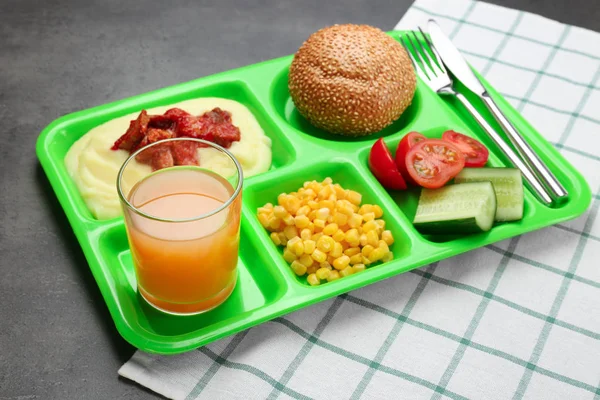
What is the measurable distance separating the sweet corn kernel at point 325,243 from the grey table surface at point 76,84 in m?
0.73

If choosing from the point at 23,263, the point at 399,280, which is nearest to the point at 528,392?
the point at 399,280

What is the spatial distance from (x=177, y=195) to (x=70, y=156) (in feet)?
2.91

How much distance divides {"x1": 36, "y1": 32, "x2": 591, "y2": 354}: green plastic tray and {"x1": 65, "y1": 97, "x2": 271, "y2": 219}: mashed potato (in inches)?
1.9

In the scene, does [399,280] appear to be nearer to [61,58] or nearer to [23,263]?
[23,263]

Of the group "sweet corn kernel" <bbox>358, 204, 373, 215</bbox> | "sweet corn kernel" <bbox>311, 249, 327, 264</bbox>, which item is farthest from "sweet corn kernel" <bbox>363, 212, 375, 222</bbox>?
"sweet corn kernel" <bbox>311, 249, 327, 264</bbox>

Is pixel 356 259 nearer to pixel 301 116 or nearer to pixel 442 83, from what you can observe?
pixel 301 116

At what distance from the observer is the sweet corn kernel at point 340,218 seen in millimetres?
2561

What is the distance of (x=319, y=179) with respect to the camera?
288 cm

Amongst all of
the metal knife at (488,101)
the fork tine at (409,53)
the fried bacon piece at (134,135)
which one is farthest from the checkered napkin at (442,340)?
the fork tine at (409,53)

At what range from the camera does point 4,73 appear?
133 inches

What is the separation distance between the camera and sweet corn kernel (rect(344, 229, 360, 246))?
2.52 m

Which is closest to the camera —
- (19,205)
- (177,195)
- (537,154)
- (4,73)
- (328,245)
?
(177,195)

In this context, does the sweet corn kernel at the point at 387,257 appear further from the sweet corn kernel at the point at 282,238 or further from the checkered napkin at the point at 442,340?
the sweet corn kernel at the point at 282,238

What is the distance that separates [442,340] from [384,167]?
2.41 ft
